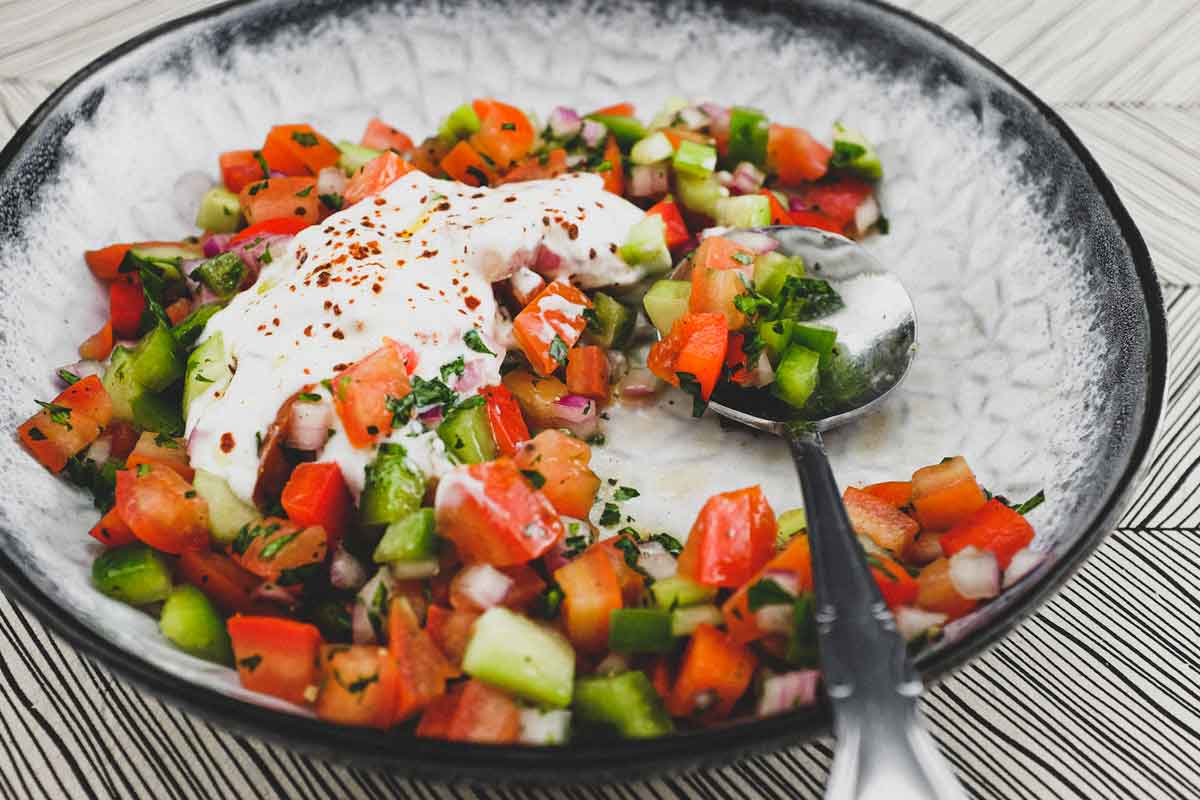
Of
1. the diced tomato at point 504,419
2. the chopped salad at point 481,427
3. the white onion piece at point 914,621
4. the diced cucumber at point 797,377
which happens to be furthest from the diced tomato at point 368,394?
the white onion piece at point 914,621

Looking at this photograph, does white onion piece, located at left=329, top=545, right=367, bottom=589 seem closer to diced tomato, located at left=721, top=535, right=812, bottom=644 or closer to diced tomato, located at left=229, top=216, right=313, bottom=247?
diced tomato, located at left=721, top=535, right=812, bottom=644

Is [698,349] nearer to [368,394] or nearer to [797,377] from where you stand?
[797,377]

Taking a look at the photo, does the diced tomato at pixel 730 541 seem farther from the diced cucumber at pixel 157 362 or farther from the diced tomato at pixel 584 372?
the diced cucumber at pixel 157 362

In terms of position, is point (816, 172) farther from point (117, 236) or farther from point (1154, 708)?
point (117, 236)

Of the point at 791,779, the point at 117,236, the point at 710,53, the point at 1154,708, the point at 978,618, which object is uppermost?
the point at 117,236

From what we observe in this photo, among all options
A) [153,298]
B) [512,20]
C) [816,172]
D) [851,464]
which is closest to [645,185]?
[816,172]

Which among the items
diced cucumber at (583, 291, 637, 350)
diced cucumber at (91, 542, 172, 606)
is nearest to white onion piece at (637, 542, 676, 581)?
diced cucumber at (583, 291, 637, 350)
